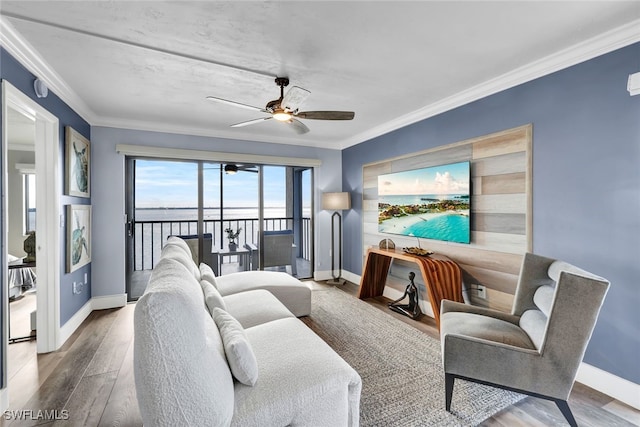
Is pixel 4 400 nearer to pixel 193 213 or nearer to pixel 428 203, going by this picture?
pixel 193 213

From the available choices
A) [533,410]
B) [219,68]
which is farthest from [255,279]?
[533,410]

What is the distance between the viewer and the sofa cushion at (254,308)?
2250 mm

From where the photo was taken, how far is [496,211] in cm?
274

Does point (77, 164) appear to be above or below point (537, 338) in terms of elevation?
above

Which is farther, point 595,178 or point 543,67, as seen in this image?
point 543,67

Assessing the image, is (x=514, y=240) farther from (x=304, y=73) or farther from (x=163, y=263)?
(x=163, y=263)

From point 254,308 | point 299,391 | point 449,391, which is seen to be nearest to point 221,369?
point 299,391

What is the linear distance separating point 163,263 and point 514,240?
276 centimetres

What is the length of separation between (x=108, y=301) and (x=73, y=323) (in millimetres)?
708

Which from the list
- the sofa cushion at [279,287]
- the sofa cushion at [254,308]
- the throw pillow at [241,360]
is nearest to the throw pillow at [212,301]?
the sofa cushion at [254,308]

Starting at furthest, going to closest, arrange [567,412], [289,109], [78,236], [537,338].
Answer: [78,236] → [289,109] → [537,338] → [567,412]

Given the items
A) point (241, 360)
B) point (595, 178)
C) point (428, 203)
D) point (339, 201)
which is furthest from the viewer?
point (339, 201)

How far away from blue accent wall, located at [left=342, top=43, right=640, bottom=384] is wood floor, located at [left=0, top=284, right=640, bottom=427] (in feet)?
1.15

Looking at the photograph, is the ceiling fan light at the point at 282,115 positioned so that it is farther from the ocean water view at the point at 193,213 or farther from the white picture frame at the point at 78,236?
the ocean water view at the point at 193,213
